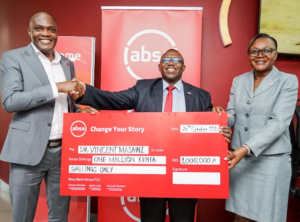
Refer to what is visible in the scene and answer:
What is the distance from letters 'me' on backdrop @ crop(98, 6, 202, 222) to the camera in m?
2.52

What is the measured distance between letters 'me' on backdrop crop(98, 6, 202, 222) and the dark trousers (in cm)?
83

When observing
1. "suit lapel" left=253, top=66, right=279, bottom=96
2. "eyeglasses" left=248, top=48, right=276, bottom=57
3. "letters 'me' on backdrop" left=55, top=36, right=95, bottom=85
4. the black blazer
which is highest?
"letters 'me' on backdrop" left=55, top=36, right=95, bottom=85

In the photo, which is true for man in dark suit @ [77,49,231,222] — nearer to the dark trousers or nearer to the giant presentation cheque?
the dark trousers

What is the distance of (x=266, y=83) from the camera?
1711 mm

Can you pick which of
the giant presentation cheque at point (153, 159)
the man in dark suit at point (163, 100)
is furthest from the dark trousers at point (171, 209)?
the giant presentation cheque at point (153, 159)

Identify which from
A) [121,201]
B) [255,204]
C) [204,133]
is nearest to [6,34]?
[121,201]

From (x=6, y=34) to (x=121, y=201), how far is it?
2.85m

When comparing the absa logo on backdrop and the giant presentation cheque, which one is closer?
the giant presentation cheque

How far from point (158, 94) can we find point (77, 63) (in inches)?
→ 47.5

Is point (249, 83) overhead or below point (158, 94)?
overhead

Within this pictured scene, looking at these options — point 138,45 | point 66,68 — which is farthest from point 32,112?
point 138,45

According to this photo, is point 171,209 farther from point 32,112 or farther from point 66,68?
point 66,68

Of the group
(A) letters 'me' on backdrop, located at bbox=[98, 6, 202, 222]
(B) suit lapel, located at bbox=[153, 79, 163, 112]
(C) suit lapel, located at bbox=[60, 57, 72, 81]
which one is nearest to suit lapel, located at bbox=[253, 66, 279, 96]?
(B) suit lapel, located at bbox=[153, 79, 163, 112]

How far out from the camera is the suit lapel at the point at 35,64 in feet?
5.32
